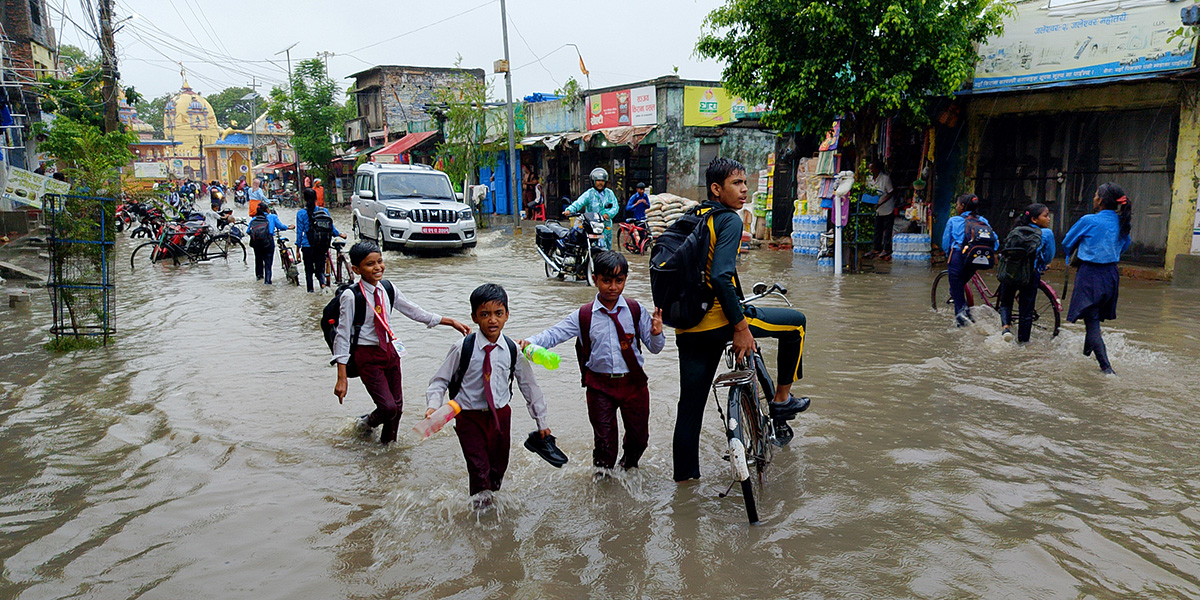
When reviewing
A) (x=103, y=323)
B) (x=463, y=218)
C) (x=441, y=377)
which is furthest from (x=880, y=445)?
(x=463, y=218)

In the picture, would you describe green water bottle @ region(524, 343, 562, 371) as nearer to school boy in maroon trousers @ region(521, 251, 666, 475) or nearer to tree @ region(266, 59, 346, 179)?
school boy in maroon trousers @ region(521, 251, 666, 475)

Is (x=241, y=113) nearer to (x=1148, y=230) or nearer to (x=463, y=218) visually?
(x=463, y=218)

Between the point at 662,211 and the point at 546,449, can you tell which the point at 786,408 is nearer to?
the point at 546,449

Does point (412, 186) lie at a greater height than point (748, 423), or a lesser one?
greater

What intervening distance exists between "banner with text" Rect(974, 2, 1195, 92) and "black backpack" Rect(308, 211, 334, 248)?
10837 millimetres

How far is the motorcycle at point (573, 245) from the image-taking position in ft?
40.4

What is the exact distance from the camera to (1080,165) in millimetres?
12953

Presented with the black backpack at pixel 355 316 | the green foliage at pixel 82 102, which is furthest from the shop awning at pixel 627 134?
the black backpack at pixel 355 316

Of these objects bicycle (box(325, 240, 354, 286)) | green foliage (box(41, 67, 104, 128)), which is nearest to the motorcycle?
bicycle (box(325, 240, 354, 286))

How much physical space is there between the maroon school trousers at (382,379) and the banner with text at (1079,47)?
38.2 feet

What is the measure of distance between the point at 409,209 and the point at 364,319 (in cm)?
1213

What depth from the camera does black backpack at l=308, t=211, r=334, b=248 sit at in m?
11.0

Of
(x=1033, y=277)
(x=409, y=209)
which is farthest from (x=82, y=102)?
(x=1033, y=277)

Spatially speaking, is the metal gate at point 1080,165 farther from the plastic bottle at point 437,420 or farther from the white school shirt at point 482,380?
the plastic bottle at point 437,420
